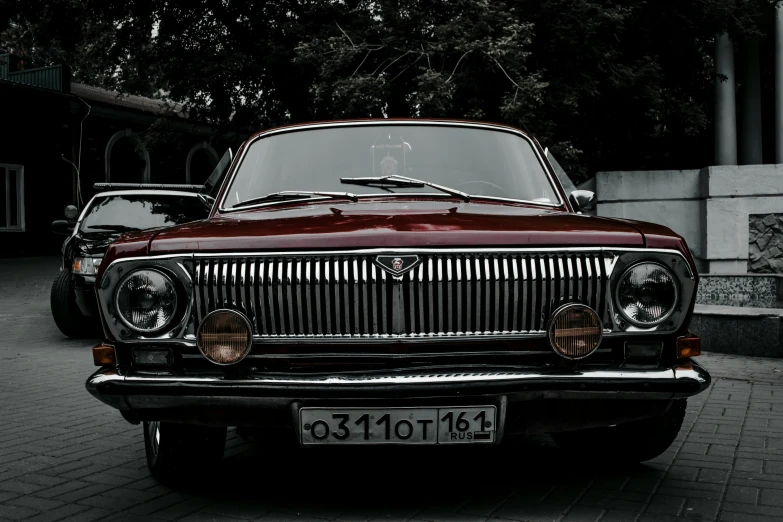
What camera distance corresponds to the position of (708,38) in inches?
674

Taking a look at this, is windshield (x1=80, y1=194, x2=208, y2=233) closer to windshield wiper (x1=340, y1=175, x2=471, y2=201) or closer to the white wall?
windshield wiper (x1=340, y1=175, x2=471, y2=201)

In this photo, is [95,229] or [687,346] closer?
[687,346]

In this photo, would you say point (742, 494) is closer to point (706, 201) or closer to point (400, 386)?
point (400, 386)

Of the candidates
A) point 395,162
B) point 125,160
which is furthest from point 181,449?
point 125,160

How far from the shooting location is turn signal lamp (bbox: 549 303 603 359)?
11.3 feet

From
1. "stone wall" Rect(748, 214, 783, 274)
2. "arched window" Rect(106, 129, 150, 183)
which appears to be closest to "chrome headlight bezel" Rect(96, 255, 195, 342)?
"stone wall" Rect(748, 214, 783, 274)

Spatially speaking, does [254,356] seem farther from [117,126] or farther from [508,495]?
[117,126]

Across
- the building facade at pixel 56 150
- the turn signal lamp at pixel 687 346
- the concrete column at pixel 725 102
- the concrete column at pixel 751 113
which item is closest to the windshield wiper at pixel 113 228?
the turn signal lamp at pixel 687 346

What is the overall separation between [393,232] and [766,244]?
12935 mm

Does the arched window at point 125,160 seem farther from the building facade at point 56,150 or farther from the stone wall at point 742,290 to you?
the stone wall at point 742,290

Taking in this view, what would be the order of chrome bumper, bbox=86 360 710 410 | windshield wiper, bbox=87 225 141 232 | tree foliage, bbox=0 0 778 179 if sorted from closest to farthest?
1. chrome bumper, bbox=86 360 710 410
2. windshield wiper, bbox=87 225 141 232
3. tree foliage, bbox=0 0 778 179

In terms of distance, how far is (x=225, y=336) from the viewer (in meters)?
3.45

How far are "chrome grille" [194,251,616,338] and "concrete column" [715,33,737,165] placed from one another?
1576 cm

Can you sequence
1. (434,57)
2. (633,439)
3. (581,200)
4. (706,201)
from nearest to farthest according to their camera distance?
(633,439), (581,200), (434,57), (706,201)
